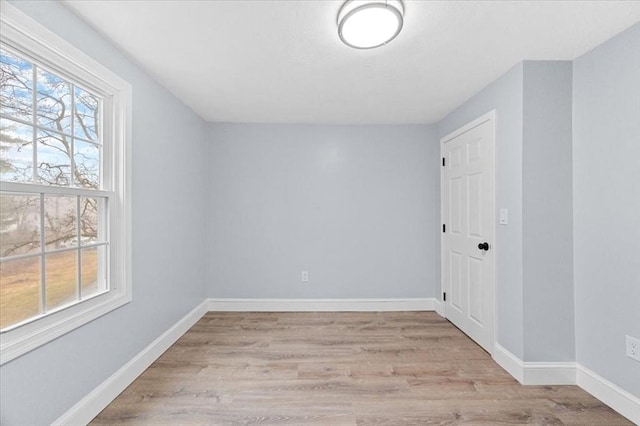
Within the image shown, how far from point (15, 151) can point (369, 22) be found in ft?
6.24

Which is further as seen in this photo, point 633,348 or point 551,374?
point 551,374

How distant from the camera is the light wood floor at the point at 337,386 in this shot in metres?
1.86

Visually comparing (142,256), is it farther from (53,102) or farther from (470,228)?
(470,228)

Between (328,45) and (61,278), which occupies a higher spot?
(328,45)

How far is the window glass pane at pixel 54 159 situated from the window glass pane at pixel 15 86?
14 centimetres

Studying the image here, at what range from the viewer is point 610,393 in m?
1.94

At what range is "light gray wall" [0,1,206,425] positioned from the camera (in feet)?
4.84

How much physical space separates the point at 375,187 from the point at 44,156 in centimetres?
311

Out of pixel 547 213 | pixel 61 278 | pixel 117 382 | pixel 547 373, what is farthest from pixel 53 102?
pixel 547 373

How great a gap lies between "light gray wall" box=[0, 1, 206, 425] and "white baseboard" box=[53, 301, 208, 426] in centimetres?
4

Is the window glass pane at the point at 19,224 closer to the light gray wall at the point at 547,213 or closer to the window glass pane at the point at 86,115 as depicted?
the window glass pane at the point at 86,115

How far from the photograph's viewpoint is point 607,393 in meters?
1.95

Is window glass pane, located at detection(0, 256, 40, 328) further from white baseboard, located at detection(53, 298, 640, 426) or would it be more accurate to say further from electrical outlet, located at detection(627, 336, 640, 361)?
electrical outlet, located at detection(627, 336, 640, 361)

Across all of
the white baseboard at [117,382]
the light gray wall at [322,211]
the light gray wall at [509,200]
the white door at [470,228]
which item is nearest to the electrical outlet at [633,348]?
the light gray wall at [509,200]
